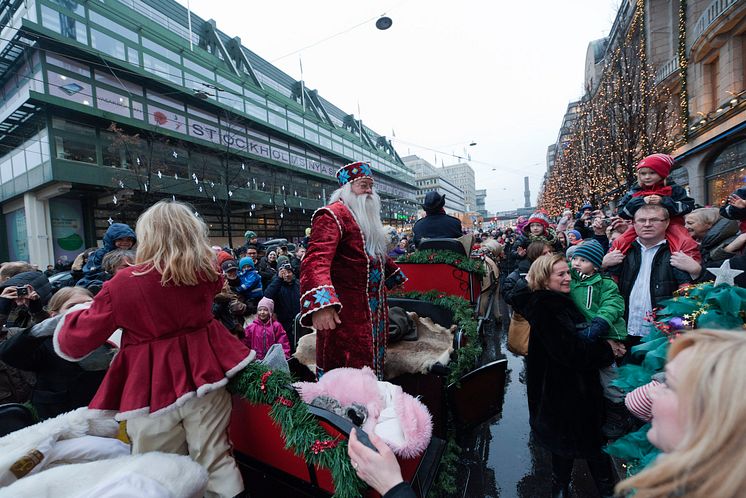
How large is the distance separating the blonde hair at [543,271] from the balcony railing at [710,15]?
43.8 ft

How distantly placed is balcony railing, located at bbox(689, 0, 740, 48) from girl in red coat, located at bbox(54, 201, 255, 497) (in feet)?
49.8

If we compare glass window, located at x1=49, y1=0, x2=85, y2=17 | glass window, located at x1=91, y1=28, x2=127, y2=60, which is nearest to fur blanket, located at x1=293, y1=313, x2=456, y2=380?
glass window, located at x1=91, y1=28, x2=127, y2=60

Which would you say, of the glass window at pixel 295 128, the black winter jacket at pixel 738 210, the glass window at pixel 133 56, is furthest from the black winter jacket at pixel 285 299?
the glass window at pixel 295 128

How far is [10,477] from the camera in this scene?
4.08ft

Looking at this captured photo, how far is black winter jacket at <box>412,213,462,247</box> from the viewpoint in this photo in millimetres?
4922

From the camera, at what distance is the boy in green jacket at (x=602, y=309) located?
204 centimetres

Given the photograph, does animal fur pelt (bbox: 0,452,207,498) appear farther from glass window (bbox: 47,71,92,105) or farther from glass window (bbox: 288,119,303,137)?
glass window (bbox: 288,119,303,137)

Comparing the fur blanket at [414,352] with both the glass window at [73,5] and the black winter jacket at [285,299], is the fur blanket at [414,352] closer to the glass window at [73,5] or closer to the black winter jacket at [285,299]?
the black winter jacket at [285,299]

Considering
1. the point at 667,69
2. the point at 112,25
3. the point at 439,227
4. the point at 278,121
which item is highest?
the point at 112,25

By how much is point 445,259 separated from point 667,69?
1592 cm

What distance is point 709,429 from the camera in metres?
0.63

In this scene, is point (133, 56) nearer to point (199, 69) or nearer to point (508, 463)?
point (199, 69)

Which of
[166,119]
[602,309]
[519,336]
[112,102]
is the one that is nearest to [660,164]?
[602,309]

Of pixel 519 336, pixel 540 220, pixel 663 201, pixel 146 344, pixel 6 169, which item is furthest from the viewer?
pixel 6 169
